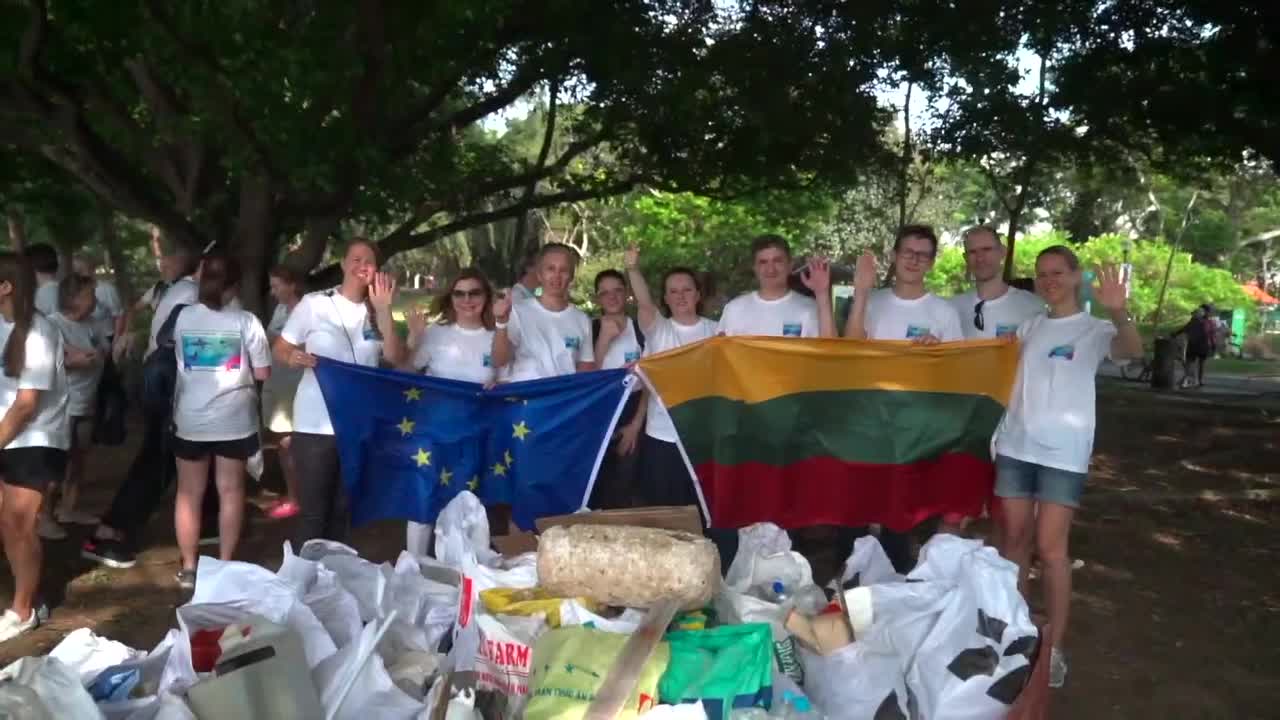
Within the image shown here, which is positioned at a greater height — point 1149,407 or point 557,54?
point 557,54

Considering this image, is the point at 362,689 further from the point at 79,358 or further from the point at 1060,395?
the point at 79,358

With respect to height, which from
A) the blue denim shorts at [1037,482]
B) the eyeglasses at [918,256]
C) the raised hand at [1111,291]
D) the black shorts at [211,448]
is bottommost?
the black shorts at [211,448]

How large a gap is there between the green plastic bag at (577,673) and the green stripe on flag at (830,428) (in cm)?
208

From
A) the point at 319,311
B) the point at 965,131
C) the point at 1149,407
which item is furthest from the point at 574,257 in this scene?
the point at 1149,407

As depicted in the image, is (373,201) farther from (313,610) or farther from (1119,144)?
(1119,144)

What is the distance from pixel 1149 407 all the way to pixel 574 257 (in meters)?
12.6

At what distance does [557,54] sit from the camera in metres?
9.92

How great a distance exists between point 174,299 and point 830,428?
3.25 metres

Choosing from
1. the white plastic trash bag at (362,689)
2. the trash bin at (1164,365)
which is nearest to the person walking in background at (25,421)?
the white plastic trash bag at (362,689)

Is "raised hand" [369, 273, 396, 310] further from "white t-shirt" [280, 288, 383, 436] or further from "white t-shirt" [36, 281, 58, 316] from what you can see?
"white t-shirt" [36, 281, 58, 316]

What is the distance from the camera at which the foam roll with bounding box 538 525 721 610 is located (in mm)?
3139

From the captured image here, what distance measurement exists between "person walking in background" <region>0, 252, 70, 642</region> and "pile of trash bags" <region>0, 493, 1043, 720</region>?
1499 millimetres

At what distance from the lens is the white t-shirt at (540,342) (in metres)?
5.02

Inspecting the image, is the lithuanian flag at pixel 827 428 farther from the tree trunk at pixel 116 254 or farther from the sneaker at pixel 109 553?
the tree trunk at pixel 116 254
